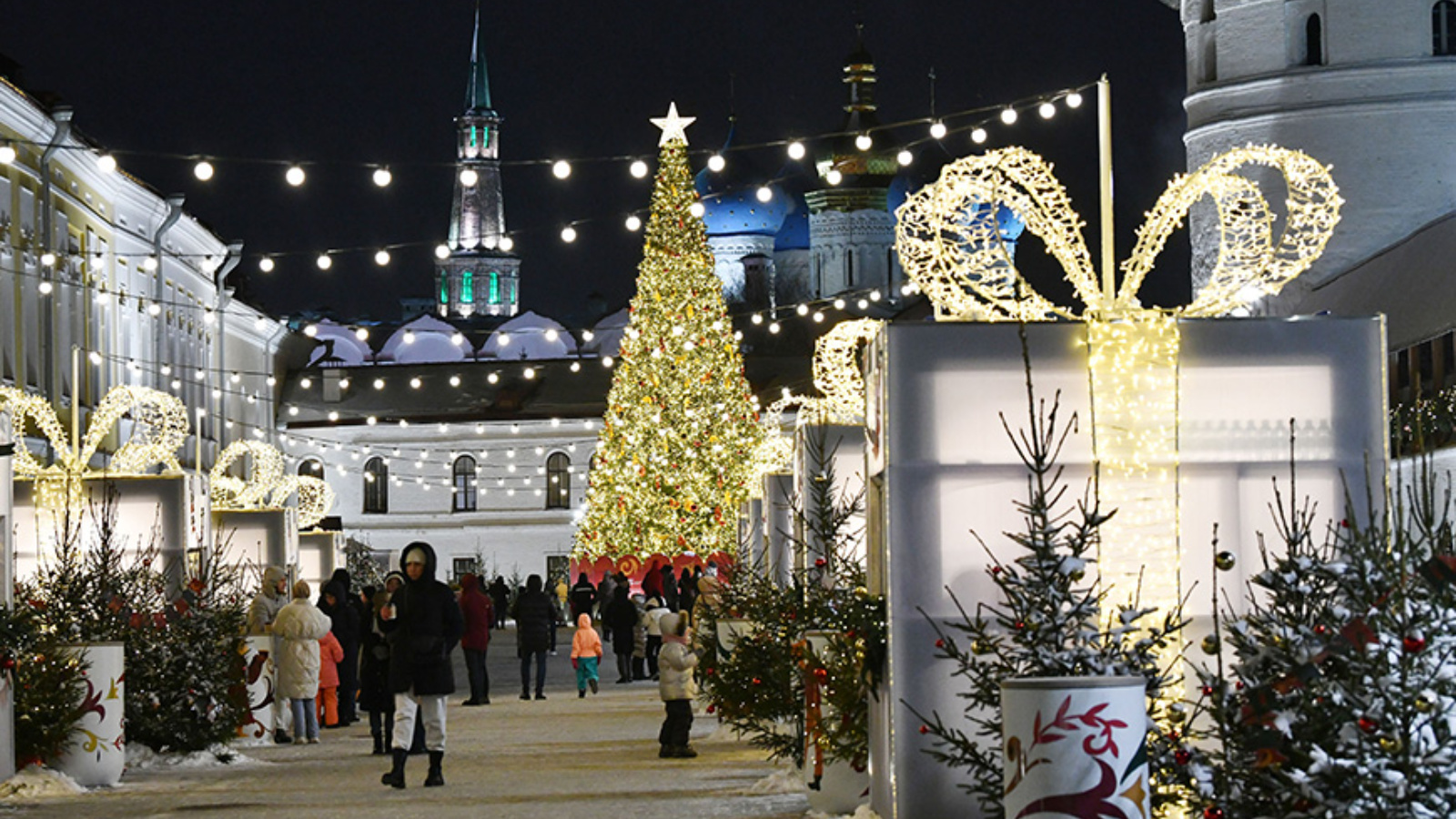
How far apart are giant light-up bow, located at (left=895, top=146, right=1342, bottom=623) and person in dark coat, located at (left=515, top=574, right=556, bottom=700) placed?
1706cm

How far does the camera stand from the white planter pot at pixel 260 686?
22609 millimetres

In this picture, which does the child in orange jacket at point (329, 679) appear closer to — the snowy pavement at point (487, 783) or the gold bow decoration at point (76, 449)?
the snowy pavement at point (487, 783)

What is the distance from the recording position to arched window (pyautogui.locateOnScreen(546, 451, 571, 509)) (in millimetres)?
87438

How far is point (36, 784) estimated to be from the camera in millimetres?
17141

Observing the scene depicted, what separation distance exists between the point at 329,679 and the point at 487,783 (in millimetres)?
7429

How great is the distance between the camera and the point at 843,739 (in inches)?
577

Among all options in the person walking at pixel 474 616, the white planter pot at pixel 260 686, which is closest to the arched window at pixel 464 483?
the person walking at pixel 474 616

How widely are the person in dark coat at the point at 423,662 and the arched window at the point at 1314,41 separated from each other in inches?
1219

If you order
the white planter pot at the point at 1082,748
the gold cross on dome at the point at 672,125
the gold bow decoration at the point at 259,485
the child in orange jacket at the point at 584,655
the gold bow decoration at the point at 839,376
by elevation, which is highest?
the gold cross on dome at the point at 672,125

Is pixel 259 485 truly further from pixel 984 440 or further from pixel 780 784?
pixel 984 440

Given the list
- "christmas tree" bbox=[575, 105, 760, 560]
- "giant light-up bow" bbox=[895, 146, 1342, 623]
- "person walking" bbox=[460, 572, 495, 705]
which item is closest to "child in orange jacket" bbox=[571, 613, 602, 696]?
"person walking" bbox=[460, 572, 495, 705]

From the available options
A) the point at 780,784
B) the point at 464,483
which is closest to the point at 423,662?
the point at 780,784

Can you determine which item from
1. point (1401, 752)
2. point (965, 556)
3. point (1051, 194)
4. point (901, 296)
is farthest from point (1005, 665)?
point (901, 296)

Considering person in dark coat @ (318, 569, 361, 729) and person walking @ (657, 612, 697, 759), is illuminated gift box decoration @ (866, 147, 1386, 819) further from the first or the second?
person in dark coat @ (318, 569, 361, 729)
